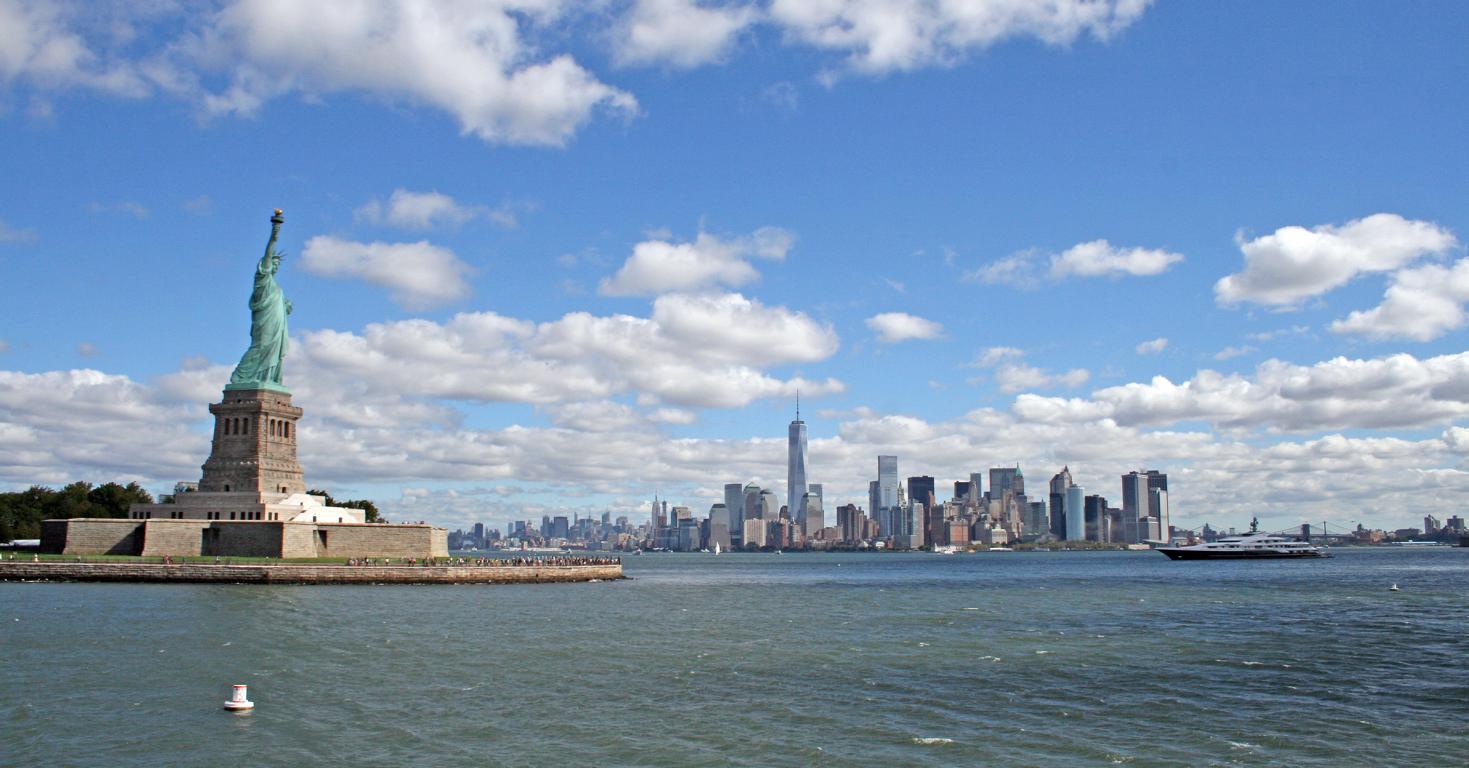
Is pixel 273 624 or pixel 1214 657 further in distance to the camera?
pixel 273 624

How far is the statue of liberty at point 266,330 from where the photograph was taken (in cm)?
11338

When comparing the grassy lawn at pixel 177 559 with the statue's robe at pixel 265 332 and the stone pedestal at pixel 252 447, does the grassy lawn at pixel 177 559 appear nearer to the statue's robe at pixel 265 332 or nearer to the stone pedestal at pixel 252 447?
the stone pedestal at pixel 252 447

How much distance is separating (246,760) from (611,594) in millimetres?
66403

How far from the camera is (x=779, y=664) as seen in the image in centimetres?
4600

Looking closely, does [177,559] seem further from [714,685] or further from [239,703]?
[714,685]

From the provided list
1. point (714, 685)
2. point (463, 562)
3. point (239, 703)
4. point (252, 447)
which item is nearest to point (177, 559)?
point (252, 447)

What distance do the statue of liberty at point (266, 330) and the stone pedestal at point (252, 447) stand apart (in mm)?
1691

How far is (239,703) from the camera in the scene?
33906mm

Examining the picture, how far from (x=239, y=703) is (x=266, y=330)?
292 ft

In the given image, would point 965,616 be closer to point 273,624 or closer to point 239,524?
point 273,624

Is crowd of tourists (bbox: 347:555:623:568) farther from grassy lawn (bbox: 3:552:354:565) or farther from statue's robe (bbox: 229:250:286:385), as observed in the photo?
statue's robe (bbox: 229:250:286:385)

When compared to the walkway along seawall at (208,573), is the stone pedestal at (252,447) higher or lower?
higher

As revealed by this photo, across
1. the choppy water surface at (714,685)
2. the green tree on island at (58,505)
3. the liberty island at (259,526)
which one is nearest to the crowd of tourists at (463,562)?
the liberty island at (259,526)

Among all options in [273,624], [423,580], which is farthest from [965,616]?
[423,580]
